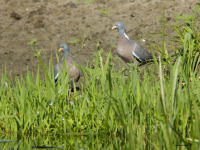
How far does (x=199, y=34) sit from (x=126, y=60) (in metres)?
1.65

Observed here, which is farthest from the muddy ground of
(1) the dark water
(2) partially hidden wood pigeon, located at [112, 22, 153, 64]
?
(1) the dark water

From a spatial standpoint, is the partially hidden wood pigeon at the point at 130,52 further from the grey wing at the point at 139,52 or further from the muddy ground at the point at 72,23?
the muddy ground at the point at 72,23

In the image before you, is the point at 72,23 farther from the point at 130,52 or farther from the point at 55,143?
the point at 55,143

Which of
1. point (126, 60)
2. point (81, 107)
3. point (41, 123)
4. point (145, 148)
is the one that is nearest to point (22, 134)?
point (41, 123)

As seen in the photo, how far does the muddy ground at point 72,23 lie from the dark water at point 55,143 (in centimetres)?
316

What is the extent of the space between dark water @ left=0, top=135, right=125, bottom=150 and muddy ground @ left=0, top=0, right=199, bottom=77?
10.4ft

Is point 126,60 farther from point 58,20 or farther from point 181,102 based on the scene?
point 181,102

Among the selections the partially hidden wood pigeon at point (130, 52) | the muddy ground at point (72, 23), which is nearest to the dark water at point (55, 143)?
the partially hidden wood pigeon at point (130, 52)

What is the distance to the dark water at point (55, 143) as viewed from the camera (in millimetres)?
3279

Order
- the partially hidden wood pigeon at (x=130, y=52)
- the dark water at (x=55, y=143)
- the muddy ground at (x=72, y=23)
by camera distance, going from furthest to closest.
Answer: the muddy ground at (x=72, y=23) < the partially hidden wood pigeon at (x=130, y=52) < the dark water at (x=55, y=143)

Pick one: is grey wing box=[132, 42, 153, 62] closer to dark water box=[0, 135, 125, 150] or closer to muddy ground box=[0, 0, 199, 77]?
muddy ground box=[0, 0, 199, 77]

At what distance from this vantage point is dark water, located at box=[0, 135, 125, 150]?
10.8 ft

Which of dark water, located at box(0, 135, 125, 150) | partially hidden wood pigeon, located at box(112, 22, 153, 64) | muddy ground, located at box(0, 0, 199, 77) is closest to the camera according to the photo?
dark water, located at box(0, 135, 125, 150)

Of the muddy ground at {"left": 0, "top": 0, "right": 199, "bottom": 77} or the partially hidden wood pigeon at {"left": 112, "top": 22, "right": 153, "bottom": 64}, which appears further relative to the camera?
the muddy ground at {"left": 0, "top": 0, "right": 199, "bottom": 77}
